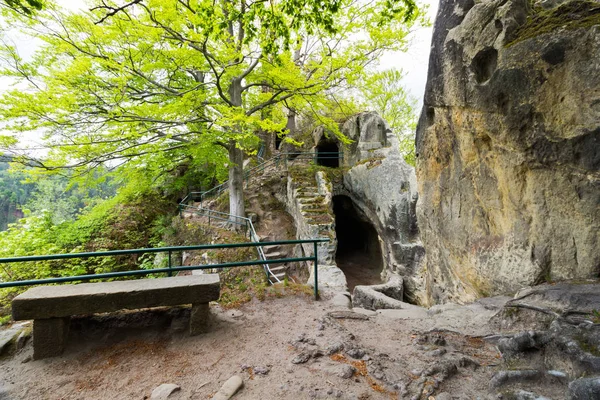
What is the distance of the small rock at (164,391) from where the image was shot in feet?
6.41

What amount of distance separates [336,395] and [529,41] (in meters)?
4.53

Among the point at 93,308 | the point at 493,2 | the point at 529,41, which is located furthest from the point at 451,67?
the point at 93,308

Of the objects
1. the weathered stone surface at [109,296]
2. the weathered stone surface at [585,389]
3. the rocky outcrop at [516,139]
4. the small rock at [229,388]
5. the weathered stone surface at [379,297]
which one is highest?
the rocky outcrop at [516,139]

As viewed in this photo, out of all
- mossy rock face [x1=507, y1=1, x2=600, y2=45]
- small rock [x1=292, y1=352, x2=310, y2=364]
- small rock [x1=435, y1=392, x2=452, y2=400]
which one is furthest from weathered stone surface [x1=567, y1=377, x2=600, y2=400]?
mossy rock face [x1=507, y1=1, x2=600, y2=45]

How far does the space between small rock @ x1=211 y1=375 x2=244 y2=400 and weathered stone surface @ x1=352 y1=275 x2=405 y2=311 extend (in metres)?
4.91

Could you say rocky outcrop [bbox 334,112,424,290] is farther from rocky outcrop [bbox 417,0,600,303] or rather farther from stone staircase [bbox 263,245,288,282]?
rocky outcrop [bbox 417,0,600,303]

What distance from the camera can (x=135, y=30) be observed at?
6566mm

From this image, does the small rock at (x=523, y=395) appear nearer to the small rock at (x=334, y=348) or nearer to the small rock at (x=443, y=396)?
the small rock at (x=443, y=396)

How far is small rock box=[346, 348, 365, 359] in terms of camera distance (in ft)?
7.91

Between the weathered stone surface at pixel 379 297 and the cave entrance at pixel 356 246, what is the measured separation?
306 cm

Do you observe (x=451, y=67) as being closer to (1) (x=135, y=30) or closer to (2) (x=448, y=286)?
(2) (x=448, y=286)

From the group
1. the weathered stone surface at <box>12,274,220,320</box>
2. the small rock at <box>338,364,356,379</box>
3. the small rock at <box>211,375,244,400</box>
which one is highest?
the weathered stone surface at <box>12,274,220,320</box>

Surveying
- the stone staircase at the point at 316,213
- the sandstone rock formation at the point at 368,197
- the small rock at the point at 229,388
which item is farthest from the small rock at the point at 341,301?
the sandstone rock formation at the point at 368,197

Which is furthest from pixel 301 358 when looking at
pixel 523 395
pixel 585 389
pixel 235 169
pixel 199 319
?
pixel 235 169
